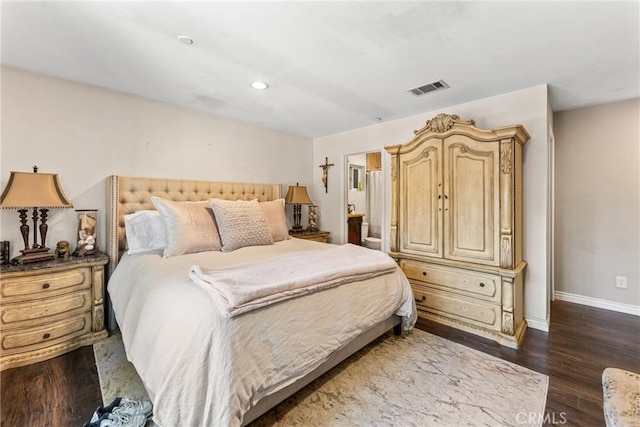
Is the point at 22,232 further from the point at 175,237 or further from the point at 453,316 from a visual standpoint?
the point at 453,316

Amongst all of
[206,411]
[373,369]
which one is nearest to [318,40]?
[206,411]

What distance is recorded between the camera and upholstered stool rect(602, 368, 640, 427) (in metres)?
0.92

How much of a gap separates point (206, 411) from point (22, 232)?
2.31 metres

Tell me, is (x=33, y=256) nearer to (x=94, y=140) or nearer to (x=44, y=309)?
(x=44, y=309)

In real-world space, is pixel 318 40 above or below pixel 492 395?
above

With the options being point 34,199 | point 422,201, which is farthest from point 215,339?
point 422,201

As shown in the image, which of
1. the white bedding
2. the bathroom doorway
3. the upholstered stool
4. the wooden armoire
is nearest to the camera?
the upholstered stool

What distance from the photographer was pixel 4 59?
7.20 feet

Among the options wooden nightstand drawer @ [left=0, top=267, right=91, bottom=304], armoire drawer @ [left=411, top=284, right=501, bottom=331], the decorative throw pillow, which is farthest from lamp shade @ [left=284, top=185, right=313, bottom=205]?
wooden nightstand drawer @ [left=0, top=267, right=91, bottom=304]

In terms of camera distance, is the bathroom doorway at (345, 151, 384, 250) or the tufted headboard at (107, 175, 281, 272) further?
the bathroom doorway at (345, 151, 384, 250)

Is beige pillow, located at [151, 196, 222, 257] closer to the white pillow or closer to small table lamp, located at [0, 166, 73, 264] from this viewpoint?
the white pillow

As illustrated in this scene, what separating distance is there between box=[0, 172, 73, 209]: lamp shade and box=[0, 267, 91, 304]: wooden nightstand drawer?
→ 54cm

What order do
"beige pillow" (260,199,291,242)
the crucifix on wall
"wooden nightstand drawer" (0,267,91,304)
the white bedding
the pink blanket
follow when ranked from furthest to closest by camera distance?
the crucifix on wall → "beige pillow" (260,199,291,242) → "wooden nightstand drawer" (0,267,91,304) → the pink blanket → the white bedding

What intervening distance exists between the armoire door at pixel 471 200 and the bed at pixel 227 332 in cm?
83
